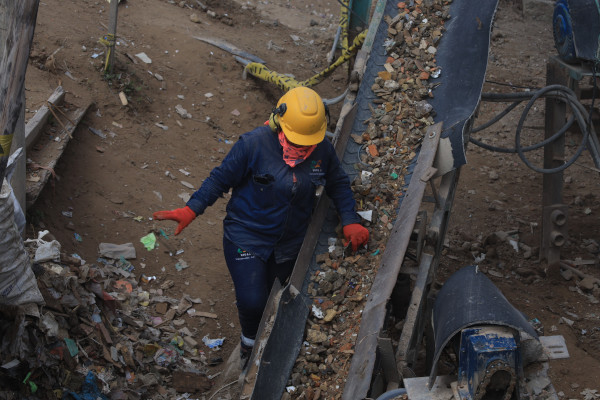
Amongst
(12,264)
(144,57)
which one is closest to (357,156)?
(12,264)

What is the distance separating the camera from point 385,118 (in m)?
5.58

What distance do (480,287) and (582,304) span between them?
406 cm

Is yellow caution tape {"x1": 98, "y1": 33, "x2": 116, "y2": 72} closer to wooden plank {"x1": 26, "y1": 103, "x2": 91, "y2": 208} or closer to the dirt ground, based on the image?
the dirt ground

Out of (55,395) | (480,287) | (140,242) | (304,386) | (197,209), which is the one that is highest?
(480,287)

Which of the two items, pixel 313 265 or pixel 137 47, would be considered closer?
pixel 313 265

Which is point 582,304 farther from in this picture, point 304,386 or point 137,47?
point 137,47

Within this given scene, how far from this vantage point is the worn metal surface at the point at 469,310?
3.31m

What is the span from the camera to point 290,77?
8.99 m

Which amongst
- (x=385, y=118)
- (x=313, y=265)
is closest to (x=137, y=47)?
(x=385, y=118)

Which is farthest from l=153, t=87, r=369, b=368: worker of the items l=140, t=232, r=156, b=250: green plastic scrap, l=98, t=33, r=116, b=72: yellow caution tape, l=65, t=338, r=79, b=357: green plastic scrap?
l=98, t=33, r=116, b=72: yellow caution tape

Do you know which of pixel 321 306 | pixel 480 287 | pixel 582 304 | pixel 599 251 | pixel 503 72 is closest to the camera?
pixel 480 287

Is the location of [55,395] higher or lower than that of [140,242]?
higher

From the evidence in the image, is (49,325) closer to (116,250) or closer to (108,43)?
(116,250)

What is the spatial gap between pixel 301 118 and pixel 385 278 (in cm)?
119
